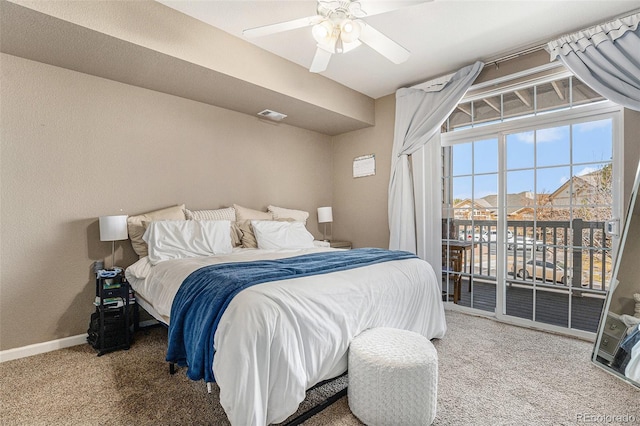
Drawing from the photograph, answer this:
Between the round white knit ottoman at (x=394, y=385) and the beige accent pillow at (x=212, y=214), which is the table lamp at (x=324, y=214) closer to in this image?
the beige accent pillow at (x=212, y=214)

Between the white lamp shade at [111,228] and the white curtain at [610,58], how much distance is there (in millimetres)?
3994

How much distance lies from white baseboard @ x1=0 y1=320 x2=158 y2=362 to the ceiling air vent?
282 cm

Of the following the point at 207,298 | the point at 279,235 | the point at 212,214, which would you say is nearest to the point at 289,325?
the point at 207,298

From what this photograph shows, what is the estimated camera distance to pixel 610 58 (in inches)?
96.6

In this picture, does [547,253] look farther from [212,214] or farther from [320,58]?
[212,214]

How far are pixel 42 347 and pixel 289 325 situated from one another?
2353 millimetres

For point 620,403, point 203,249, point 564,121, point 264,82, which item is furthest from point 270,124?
point 620,403

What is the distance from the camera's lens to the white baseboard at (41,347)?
236 cm

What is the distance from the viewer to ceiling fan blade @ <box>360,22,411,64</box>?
2.08 meters

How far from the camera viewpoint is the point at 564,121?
286 cm

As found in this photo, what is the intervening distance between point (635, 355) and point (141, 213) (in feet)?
13.2

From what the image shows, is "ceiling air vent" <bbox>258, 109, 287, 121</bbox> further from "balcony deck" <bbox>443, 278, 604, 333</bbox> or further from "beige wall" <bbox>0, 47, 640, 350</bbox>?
"balcony deck" <bbox>443, 278, 604, 333</bbox>

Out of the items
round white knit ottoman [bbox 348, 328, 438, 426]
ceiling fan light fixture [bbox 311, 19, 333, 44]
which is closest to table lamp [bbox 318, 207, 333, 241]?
ceiling fan light fixture [bbox 311, 19, 333, 44]

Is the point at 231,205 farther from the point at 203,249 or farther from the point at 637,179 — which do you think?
the point at 637,179
